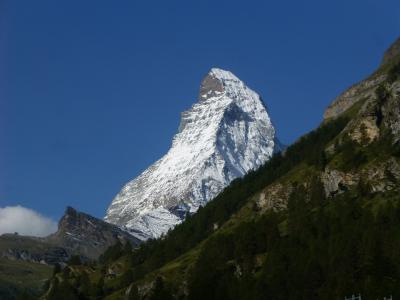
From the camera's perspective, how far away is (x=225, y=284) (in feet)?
559

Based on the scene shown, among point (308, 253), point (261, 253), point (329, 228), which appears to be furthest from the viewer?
point (261, 253)

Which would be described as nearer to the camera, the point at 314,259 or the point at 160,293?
the point at 314,259

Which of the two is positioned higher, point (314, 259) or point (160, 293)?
point (160, 293)

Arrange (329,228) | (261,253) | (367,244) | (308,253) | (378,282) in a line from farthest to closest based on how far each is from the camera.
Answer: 1. (261,253)
2. (329,228)
3. (308,253)
4. (367,244)
5. (378,282)

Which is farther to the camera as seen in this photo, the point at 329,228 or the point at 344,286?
the point at 329,228

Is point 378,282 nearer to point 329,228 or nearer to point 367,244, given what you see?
point 367,244

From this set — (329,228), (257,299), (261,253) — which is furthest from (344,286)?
(261,253)

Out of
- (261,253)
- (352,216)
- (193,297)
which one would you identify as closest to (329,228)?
(352,216)

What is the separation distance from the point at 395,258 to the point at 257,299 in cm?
2561

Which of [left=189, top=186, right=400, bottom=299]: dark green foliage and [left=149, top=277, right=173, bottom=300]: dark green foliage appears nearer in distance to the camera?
[left=189, top=186, right=400, bottom=299]: dark green foliage

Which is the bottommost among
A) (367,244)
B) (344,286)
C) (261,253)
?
(344,286)

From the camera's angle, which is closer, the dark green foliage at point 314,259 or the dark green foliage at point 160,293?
the dark green foliage at point 314,259

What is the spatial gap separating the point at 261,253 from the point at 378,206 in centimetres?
2740

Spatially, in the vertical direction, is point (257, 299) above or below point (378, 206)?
below
